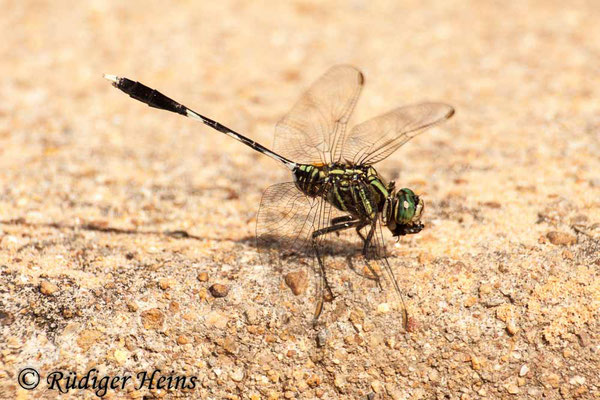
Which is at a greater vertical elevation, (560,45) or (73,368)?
(560,45)

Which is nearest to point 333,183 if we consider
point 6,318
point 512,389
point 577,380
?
point 512,389

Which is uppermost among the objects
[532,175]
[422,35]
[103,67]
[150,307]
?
[422,35]

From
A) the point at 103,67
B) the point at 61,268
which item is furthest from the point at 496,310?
the point at 103,67

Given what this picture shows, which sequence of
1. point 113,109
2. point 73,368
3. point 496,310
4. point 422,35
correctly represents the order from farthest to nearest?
1. point 422,35
2. point 113,109
3. point 496,310
4. point 73,368

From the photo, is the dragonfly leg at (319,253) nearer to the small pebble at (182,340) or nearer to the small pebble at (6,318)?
the small pebble at (182,340)

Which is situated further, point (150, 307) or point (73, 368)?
point (150, 307)

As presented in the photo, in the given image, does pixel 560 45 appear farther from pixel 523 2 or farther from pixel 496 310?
pixel 496 310

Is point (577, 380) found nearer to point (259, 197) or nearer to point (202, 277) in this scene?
point (202, 277)
